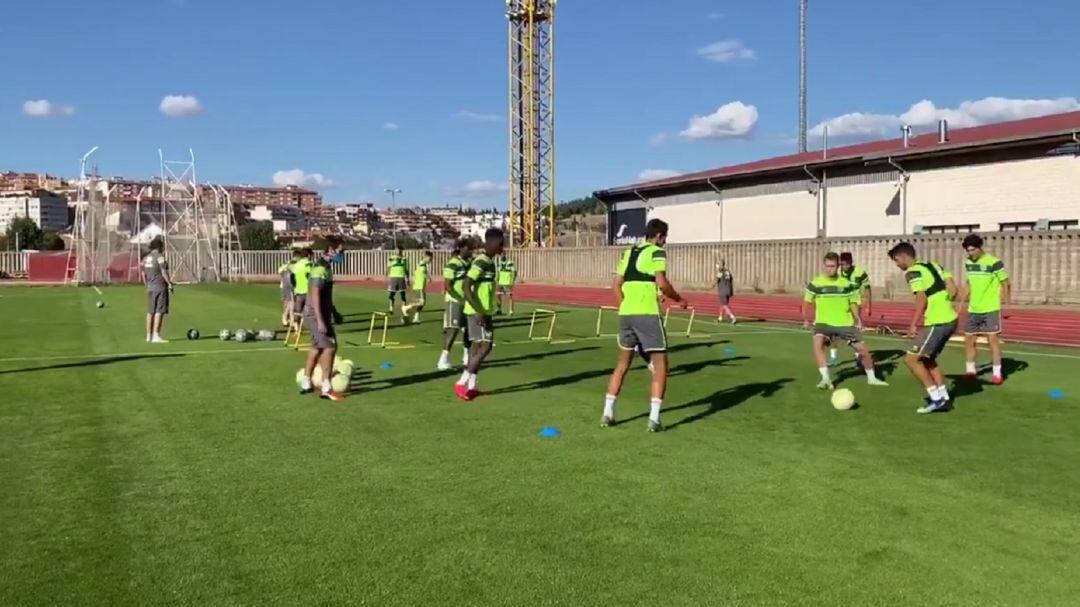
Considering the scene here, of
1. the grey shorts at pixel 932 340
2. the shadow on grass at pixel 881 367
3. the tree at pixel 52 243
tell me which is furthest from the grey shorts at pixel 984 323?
the tree at pixel 52 243

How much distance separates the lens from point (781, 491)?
6547 millimetres

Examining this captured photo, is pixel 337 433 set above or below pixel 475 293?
below

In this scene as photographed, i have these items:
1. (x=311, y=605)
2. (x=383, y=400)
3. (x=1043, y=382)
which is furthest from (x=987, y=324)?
(x=311, y=605)

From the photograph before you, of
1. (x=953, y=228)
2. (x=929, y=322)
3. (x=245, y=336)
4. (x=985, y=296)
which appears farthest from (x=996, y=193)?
(x=245, y=336)

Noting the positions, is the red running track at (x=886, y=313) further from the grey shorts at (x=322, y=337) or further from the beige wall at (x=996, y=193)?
the grey shorts at (x=322, y=337)

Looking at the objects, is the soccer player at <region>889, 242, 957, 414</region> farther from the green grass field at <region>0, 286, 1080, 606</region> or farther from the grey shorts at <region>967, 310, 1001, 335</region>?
the grey shorts at <region>967, 310, 1001, 335</region>

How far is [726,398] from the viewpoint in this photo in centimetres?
1095

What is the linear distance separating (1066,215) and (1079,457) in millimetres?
25748

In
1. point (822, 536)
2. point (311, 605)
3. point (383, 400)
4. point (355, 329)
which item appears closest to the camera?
point (311, 605)

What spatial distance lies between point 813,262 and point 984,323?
19.5 m

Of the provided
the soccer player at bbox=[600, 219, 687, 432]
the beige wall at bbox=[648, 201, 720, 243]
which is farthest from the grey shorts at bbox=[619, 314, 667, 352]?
the beige wall at bbox=[648, 201, 720, 243]

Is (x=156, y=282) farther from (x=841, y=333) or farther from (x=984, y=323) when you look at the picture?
(x=984, y=323)

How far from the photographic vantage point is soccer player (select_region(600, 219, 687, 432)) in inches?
339

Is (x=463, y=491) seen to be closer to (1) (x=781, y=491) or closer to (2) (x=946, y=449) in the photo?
(1) (x=781, y=491)
